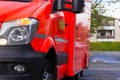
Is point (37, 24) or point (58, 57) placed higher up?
point (37, 24)

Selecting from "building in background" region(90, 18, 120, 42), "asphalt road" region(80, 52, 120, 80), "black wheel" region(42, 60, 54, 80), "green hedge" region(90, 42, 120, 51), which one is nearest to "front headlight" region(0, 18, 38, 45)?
"black wheel" region(42, 60, 54, 80)

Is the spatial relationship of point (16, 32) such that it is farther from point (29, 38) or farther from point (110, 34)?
point (110, 34)

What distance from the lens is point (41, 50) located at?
5.58 metres

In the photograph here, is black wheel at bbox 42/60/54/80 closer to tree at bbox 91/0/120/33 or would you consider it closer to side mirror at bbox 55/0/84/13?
side mirror at bbox 55/0/84/13

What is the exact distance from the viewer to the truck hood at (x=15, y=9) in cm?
543

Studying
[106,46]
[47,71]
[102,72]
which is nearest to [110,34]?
[106,46]

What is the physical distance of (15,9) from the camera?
220 inches

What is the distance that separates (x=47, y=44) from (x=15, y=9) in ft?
2.38

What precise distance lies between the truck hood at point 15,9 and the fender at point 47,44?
50 centimetres

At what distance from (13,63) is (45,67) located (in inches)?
29.8

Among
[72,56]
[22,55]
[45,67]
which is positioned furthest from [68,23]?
[22,55]

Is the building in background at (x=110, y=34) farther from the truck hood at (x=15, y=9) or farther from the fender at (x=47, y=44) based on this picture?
the truck hood at (x=15, y=9)

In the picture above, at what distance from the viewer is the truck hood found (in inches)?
214

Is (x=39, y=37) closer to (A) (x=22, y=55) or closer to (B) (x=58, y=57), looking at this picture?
(A) (x=22, y=55)
